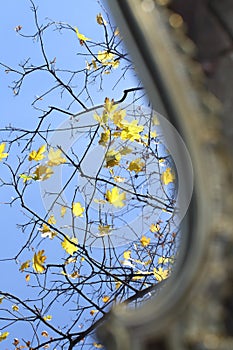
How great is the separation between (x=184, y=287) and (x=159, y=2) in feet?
0.43

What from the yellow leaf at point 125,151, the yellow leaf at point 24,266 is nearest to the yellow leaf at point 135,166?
the yellow leaf at point 125,151

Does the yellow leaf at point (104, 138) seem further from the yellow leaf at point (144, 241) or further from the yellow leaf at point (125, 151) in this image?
the yellow leaf at point (144, 241)

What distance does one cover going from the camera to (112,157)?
147cm

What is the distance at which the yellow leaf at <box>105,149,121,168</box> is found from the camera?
1.47 metres

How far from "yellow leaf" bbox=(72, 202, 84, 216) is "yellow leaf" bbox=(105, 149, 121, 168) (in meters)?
0.14

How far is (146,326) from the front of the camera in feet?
0.56

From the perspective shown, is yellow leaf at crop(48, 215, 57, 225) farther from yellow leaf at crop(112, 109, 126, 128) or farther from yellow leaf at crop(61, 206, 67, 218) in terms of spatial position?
yellow leaf at crop(112, 109, 126, 128)

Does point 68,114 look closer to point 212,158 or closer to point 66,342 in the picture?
point 66,342

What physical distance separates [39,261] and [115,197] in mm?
347

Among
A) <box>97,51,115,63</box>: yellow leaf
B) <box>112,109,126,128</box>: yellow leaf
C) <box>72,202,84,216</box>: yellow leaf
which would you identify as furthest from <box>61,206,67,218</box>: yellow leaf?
<box>97,51,115,63</box>: yellow leaf

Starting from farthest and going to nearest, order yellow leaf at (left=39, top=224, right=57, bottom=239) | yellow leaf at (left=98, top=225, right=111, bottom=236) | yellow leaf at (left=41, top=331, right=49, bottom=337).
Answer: yellow leaf at (left=41, top=331, right=49, bottom=337), yellow leaf at (left=39, top=224, right=57, bottom=239), yellow leaf at (left=98, top=225, right=111, bottom=236)

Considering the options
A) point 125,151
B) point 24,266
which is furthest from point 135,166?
point 24,266

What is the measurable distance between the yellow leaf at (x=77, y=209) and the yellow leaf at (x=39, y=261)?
0.80 feet

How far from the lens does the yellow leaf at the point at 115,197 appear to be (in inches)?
57.2
